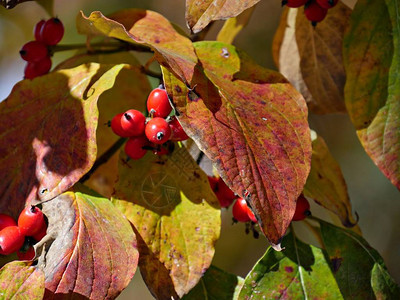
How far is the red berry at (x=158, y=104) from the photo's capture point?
2.86 ft

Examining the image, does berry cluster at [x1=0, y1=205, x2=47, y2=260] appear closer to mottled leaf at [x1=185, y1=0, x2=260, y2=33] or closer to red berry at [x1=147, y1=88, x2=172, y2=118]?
red berry at [x1=147, y1=88, x2=172, y2=118]

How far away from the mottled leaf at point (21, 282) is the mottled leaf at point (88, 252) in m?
0.02

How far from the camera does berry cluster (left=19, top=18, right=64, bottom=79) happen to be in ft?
3.55

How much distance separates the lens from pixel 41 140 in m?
0.89

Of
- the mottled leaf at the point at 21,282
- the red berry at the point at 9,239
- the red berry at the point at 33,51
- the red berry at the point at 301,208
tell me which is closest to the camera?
the mottled leaf at the point at 21,282

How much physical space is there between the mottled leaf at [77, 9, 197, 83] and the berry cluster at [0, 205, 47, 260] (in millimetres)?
292

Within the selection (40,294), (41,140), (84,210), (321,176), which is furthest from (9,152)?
(321,176)

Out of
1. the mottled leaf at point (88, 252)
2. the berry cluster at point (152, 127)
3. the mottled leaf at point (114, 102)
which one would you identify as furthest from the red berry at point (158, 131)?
the mottled leaf at point (114, 102)

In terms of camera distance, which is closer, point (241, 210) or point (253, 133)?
point (253, 133)

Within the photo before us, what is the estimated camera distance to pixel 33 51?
1.08 m

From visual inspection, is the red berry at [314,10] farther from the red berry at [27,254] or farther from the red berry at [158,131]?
the red berry at [27,254]

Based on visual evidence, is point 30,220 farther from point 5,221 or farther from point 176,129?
point 176,129

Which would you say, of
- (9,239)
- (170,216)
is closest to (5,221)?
(9,239)

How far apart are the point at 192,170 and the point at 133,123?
0.12 metres
